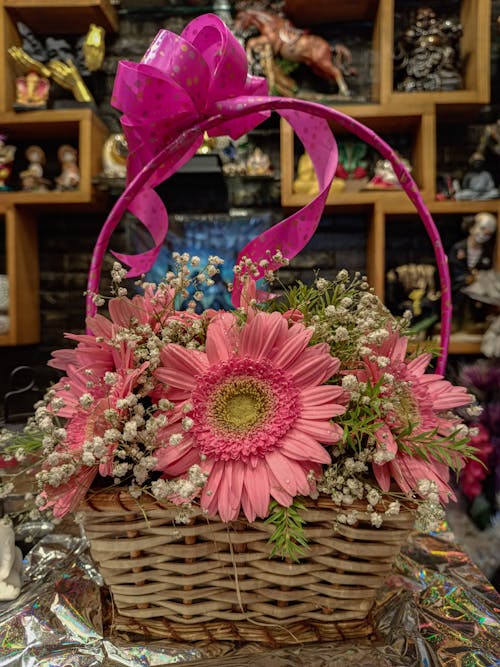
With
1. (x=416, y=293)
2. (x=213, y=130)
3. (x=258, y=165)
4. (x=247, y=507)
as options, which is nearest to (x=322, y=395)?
(x=247, y=507)

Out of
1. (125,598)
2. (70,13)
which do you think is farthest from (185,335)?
(70,13)

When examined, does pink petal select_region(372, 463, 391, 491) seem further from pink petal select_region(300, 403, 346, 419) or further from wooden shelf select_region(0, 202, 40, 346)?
wooden shelf select_region(0, 202, 40, 346)

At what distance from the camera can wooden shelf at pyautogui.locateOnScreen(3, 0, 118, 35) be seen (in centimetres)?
190

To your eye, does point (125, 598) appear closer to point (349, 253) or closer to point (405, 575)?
point (405, 575)

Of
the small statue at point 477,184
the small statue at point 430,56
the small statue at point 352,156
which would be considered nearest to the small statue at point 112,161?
the small statue at point 352,156

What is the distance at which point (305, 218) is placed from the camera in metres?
0.67

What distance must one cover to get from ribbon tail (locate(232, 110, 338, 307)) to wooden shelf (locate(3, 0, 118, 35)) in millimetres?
1655

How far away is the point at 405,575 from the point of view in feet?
2.34

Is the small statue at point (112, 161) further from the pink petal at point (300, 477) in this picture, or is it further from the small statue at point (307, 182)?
the pink petal at point (300, 477)

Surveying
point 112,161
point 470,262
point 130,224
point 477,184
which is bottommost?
point 470,262

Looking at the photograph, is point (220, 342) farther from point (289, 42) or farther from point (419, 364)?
point (289, 42)

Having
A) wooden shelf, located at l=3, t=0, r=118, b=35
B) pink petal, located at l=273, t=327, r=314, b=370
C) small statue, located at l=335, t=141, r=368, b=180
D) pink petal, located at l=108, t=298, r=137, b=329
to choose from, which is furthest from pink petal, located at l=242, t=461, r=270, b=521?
wooden shelf, located at l=3, t=0, r=118, b=35

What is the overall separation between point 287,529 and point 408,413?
178 mm

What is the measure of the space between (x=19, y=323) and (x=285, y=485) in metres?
1.76
